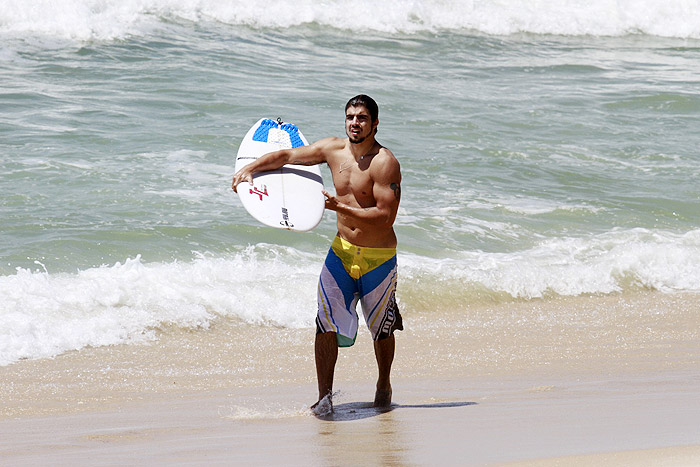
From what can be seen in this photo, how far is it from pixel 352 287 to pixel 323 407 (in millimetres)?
611

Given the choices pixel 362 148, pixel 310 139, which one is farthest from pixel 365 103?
pixel 310 139

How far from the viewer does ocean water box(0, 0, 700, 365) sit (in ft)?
24.5

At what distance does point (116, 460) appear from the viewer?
3520 mm

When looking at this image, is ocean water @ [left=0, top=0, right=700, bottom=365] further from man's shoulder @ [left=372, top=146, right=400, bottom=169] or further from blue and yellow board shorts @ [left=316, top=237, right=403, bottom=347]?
man's shoulder @ [left=372, top=146, right=400, bottom=169]

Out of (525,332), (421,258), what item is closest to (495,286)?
(421,258)

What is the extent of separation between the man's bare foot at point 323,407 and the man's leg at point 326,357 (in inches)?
3.5

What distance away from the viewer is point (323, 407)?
4.49m

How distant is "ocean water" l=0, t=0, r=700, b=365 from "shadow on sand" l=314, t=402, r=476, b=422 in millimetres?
2290

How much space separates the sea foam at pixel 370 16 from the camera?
57.6 feet

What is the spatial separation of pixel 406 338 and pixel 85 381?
→ 2280 mm

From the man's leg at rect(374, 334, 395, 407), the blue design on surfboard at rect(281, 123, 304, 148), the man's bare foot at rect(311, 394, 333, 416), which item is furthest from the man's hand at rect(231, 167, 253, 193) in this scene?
the man's bare foot at rect(311, 394, 333, 416)

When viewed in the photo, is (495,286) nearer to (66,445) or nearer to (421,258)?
(421,258)

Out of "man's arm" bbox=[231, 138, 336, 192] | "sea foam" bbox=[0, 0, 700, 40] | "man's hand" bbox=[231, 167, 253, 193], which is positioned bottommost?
"man's hand" bbox=[231, 167, 253, 193]

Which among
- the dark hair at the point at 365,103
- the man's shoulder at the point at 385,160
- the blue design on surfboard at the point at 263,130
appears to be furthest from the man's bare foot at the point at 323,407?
the blue design on surfboard at the point at 263,130
